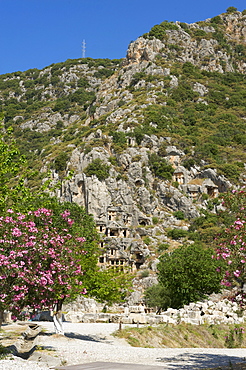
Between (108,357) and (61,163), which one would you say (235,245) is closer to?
(108,357)

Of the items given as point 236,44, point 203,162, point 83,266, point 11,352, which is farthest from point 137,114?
point 11,352

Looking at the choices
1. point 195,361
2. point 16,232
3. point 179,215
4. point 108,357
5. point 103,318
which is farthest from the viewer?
point 179,215

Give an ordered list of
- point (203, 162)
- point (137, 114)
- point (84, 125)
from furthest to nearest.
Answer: point (84, 125) < point (137, 114) < point (203, 162)

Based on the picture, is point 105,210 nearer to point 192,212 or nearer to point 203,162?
point 192,212

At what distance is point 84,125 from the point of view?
146 m

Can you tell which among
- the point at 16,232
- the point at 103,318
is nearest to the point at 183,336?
the point at 103,318

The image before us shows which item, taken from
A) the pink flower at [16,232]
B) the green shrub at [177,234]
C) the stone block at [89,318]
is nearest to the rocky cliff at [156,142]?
the green shrub at [177,234]

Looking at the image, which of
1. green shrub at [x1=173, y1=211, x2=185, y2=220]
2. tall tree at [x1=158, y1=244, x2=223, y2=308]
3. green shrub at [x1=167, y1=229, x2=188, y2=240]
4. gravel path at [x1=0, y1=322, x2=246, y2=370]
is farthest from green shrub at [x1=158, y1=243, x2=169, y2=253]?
gravel path at [x1=0, y1=322, x2=246, y2=370]

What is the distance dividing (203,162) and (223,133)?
1930cm

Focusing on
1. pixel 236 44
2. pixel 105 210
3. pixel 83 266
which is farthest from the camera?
pixel 236 44

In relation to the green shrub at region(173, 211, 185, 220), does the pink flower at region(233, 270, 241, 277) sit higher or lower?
lower

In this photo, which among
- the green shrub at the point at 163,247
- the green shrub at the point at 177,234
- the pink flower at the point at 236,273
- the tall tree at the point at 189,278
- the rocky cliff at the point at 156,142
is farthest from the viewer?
the rocky cliff at the point at 156,142

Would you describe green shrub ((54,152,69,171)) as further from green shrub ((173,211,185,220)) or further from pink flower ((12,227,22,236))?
pink flower ((12,227,22,236))

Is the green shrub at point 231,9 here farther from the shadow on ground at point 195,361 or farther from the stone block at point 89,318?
the shadow on ground at point 195,361
